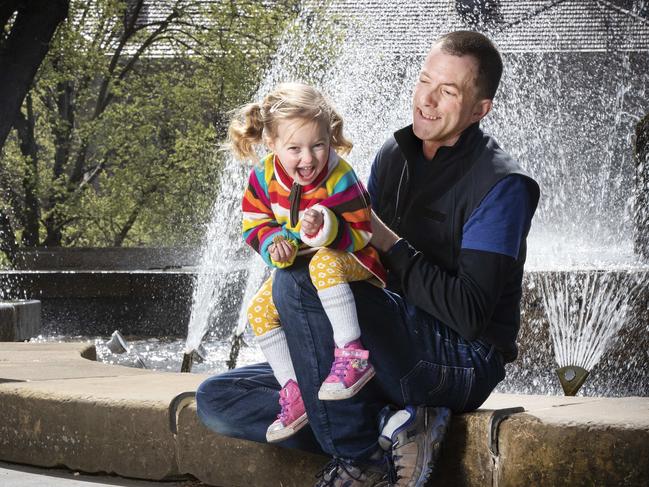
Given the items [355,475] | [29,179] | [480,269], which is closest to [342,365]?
[355,475]

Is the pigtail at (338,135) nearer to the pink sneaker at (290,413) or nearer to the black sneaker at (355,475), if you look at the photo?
the pink sneaker at (290,413)

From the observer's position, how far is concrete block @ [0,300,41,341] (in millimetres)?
8023

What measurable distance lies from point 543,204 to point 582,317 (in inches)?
662

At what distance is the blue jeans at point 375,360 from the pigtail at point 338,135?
40cm

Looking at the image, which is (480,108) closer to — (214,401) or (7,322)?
(214,401)

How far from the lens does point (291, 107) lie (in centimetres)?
312

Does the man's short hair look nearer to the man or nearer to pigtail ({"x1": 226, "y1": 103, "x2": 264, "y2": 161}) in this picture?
the man

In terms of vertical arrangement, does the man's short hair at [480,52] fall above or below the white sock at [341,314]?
above

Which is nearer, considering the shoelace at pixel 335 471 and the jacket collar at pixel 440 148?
the shoelace at pixel 335 471

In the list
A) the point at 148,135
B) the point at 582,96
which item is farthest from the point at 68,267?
the point at 582,96

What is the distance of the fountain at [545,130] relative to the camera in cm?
699

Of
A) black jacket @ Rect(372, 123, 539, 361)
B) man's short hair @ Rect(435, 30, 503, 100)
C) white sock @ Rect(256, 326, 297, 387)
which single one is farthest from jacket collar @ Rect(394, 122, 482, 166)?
white sock @ Rect(256, 326, 297, 387)

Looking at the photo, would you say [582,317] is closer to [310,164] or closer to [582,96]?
[310,164]

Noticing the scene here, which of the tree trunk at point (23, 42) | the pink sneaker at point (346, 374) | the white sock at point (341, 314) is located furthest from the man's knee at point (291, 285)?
the tree trunk at point (23, 42)
